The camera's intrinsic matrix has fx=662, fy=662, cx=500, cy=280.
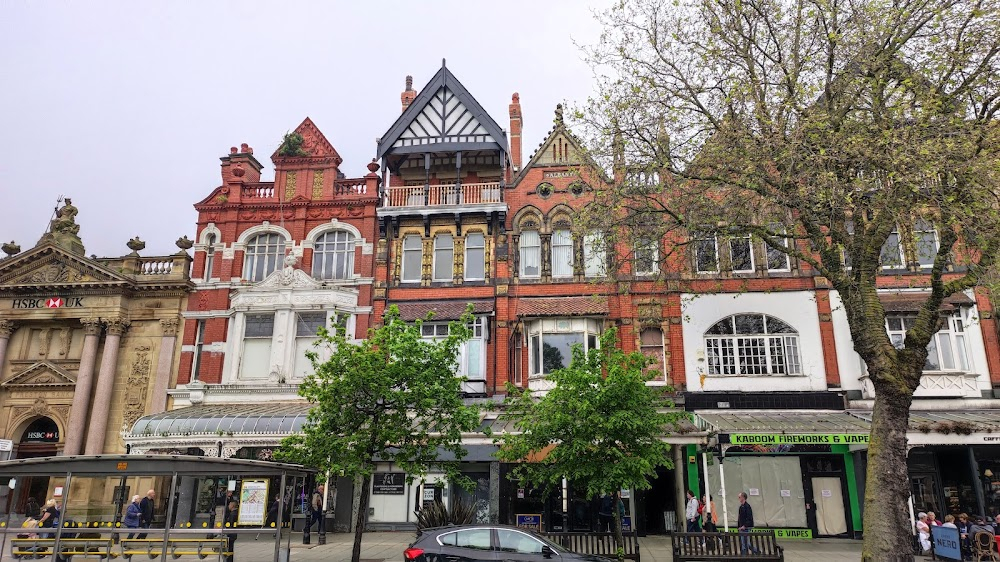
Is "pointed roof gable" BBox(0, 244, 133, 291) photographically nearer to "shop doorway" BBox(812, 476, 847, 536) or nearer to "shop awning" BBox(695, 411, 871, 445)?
"shop awning" BBox(695, 411, 871, 445)

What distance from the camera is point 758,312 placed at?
2242cm

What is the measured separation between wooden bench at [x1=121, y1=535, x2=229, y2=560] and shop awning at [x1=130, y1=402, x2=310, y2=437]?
7140 mm

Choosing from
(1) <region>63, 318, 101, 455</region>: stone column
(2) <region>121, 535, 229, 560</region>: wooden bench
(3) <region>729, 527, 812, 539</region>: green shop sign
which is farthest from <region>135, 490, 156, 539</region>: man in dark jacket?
(3) <region>729, 527, 812, 539</region>: green shop sign

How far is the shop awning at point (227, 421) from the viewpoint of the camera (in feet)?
70.2

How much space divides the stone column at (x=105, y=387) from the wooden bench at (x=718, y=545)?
66.2ft

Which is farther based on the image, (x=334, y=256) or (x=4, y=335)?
(x=4, y=335)

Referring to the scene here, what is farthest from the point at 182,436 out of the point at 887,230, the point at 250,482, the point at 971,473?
the point at 971,473

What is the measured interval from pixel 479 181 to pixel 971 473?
1922 cm

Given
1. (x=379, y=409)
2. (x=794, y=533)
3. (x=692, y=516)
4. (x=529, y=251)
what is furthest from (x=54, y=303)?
(x=794, y=533)

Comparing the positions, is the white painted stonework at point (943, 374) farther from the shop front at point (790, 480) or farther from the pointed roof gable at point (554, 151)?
the pointed roof gable at point (554, 151)

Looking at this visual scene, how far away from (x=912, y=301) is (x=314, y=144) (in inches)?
880

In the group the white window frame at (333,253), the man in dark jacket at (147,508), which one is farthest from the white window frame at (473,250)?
the man in dark jacket at (147,508)

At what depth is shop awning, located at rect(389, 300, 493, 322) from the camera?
23469 mm

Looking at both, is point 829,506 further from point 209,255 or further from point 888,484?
point 209,255
